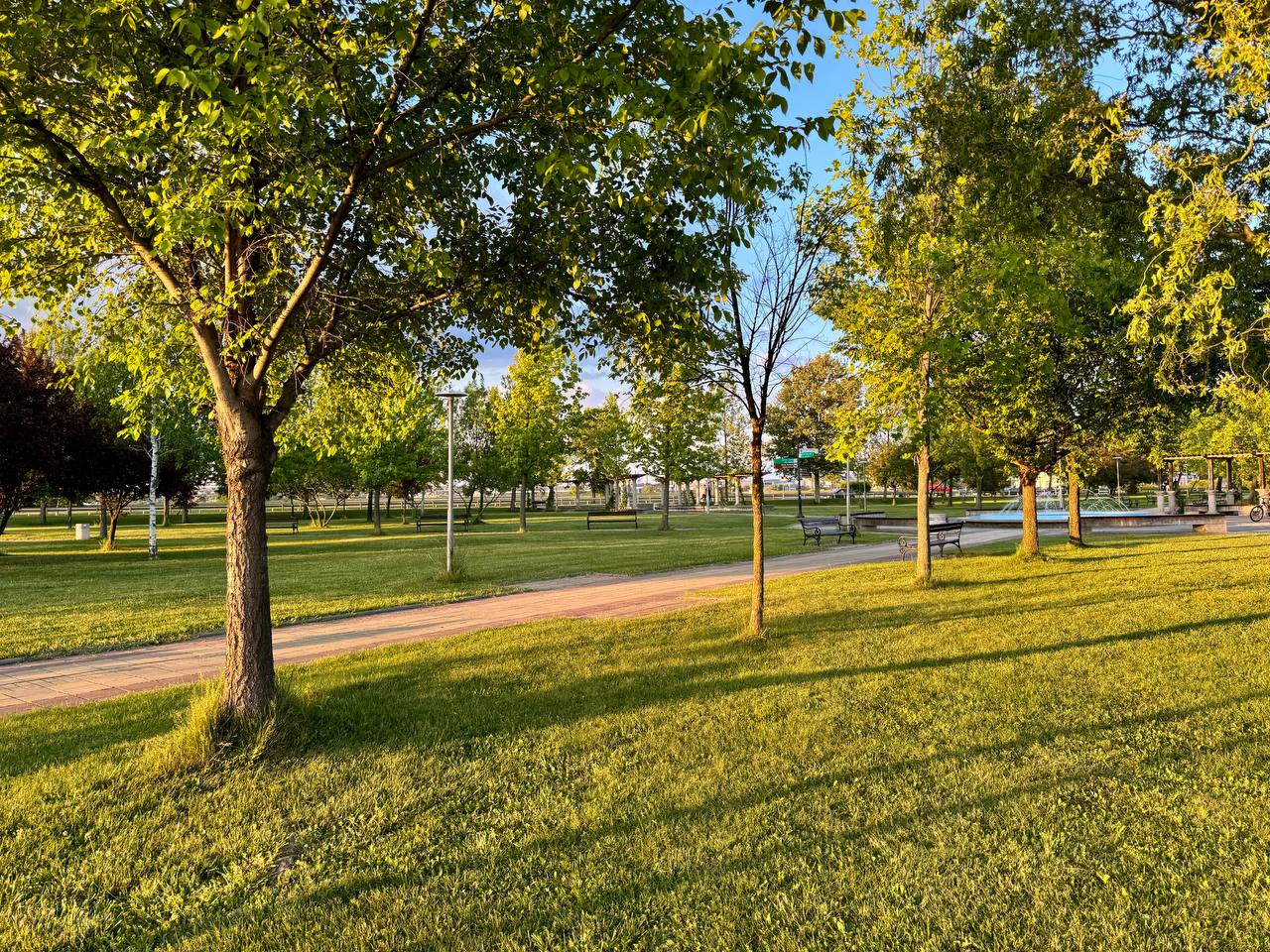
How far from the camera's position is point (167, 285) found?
16.6 feet

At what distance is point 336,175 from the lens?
13.8 feet

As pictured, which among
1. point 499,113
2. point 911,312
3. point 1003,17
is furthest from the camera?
point 911,312

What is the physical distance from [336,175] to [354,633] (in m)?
6.69

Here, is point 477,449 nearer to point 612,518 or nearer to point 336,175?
point 612,518

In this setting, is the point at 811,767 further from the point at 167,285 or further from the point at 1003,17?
the point at 1003,17

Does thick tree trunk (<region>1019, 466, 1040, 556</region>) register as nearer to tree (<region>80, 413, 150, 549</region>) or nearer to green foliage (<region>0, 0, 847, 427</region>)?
green foliage (<region>0, 0, 847, 427</region>)

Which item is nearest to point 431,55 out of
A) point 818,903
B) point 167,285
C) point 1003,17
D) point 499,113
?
point 499,113

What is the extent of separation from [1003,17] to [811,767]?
27.0ft

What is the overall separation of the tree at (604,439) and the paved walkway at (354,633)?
23.0m

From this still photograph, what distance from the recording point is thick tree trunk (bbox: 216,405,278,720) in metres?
5.08

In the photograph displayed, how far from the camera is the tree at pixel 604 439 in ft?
127

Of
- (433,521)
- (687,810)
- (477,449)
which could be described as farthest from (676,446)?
(687,810)

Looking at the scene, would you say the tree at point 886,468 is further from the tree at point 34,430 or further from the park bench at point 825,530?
the tree at point 34,430

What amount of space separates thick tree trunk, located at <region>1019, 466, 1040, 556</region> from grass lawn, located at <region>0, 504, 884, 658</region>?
6.86 m
